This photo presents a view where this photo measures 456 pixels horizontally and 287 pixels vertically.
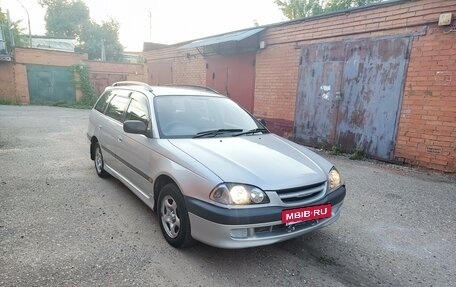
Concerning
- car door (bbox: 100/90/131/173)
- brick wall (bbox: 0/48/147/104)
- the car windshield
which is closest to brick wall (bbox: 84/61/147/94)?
brick wall (bbox: 0/48/147/104)

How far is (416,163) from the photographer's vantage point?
615 cm

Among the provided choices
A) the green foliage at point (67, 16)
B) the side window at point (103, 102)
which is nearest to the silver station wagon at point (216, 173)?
the side window at point (103, 102)

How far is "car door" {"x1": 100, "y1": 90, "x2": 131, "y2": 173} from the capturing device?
13.7 ft

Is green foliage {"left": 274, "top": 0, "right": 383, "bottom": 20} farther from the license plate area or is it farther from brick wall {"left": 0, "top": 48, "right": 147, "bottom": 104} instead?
the license plate area

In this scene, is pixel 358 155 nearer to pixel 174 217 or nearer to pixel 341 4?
pixel 174 217

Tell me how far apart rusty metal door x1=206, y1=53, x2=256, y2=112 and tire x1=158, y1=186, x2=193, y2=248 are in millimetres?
7115

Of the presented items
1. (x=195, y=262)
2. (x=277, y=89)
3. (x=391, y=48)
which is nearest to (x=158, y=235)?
(x=195, y=262)

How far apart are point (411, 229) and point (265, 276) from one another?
82.2 inches

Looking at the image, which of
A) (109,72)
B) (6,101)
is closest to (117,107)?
(6,101)

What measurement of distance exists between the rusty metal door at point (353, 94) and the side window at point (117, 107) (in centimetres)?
504

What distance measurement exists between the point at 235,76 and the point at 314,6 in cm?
1438

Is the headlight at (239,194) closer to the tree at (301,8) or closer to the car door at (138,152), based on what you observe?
the car door at (138,152)

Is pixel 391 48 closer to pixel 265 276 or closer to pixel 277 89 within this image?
pixel 277 89

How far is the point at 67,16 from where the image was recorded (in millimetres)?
37875
